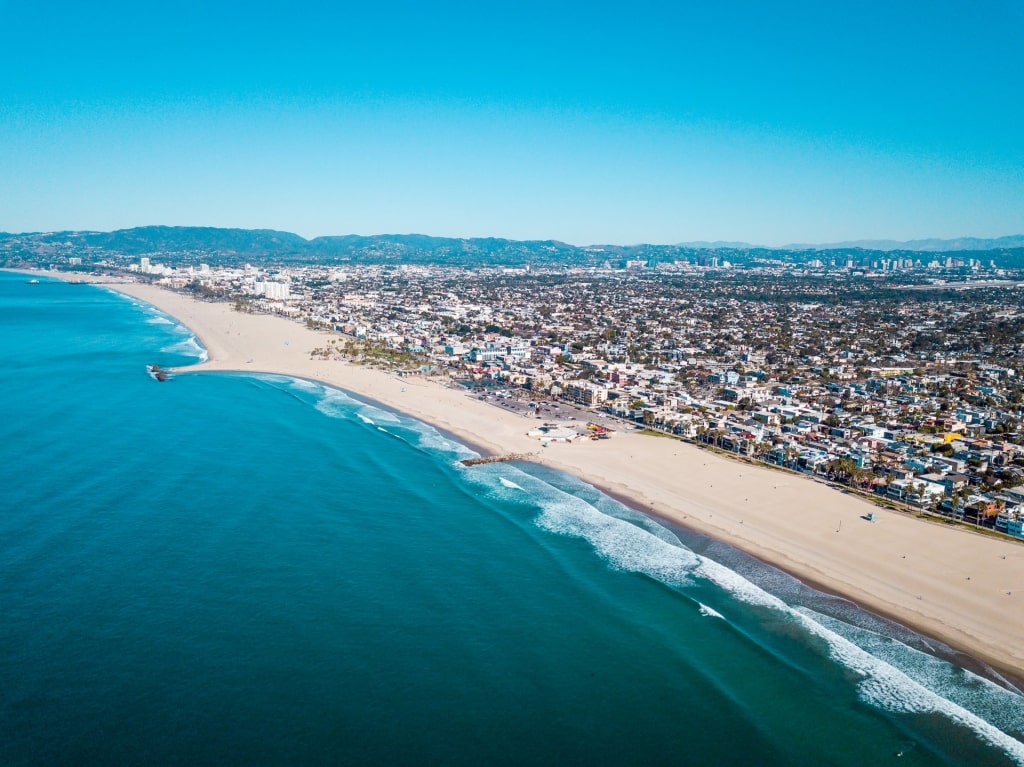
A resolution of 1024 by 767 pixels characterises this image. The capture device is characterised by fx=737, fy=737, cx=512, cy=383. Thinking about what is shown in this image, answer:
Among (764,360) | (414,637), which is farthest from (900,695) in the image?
(764,360)

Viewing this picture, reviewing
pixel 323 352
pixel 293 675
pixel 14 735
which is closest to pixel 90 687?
pixel 14 735

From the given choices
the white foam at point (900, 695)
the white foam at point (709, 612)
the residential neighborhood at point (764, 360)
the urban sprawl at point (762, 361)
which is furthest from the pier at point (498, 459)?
the white foam at point (900, 695)

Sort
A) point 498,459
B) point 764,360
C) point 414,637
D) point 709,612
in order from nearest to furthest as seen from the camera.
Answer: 1. point 414,637
2. point 709,612
3. point 498,459
4. point 764,360

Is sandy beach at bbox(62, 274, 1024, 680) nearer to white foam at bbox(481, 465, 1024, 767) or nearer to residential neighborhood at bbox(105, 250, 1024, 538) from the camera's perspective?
white foam at bbox(481, 465, 1024, 767)

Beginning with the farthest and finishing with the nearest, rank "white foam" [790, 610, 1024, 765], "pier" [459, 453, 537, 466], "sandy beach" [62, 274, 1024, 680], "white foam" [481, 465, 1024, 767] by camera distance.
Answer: "pier" [459, 453, 537, 466] → "sandy beach" [62, 274, 1024, 680] → "white foam" [481, 465, 1024, 767] → "white foam" [790, 610, 1024, 765]

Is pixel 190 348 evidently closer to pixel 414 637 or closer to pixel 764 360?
pixel 764 360

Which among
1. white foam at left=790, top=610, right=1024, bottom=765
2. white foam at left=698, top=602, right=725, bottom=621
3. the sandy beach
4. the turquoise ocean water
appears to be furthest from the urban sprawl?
white foam at left=698, top=602, right=725, bottom=621
